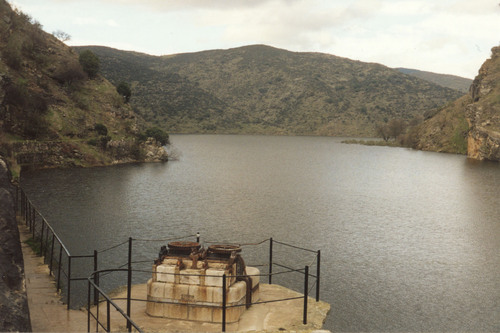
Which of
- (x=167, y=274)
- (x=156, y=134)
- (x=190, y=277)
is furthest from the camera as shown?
(x=156, y=134)

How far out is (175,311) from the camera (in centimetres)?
1641

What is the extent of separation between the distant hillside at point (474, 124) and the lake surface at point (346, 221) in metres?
29.4

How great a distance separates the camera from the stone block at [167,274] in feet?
54.4

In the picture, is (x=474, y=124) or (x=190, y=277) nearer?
(x=190, y=277)

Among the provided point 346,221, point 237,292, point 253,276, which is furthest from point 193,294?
point 346,221

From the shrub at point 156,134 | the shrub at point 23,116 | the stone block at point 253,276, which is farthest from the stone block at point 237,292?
the shrub at point 156,134

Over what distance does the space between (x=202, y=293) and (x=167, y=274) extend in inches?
59.6

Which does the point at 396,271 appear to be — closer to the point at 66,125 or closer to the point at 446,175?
the point at 446,175

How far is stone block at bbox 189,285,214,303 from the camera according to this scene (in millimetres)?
16172

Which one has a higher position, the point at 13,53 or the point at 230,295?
the point at 13,53

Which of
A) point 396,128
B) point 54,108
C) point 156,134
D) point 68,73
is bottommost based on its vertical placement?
point 156,134

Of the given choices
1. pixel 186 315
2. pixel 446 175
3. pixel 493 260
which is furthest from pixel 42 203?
pixel 446 175

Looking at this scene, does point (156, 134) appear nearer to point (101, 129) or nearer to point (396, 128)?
point (101, 129)

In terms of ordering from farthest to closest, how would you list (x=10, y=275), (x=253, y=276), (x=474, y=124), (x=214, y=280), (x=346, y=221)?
(x=474, y=124)
(x=346, y=221)
(x=253, y=276)
(x=214, y=280)
(x=10, y=275)
